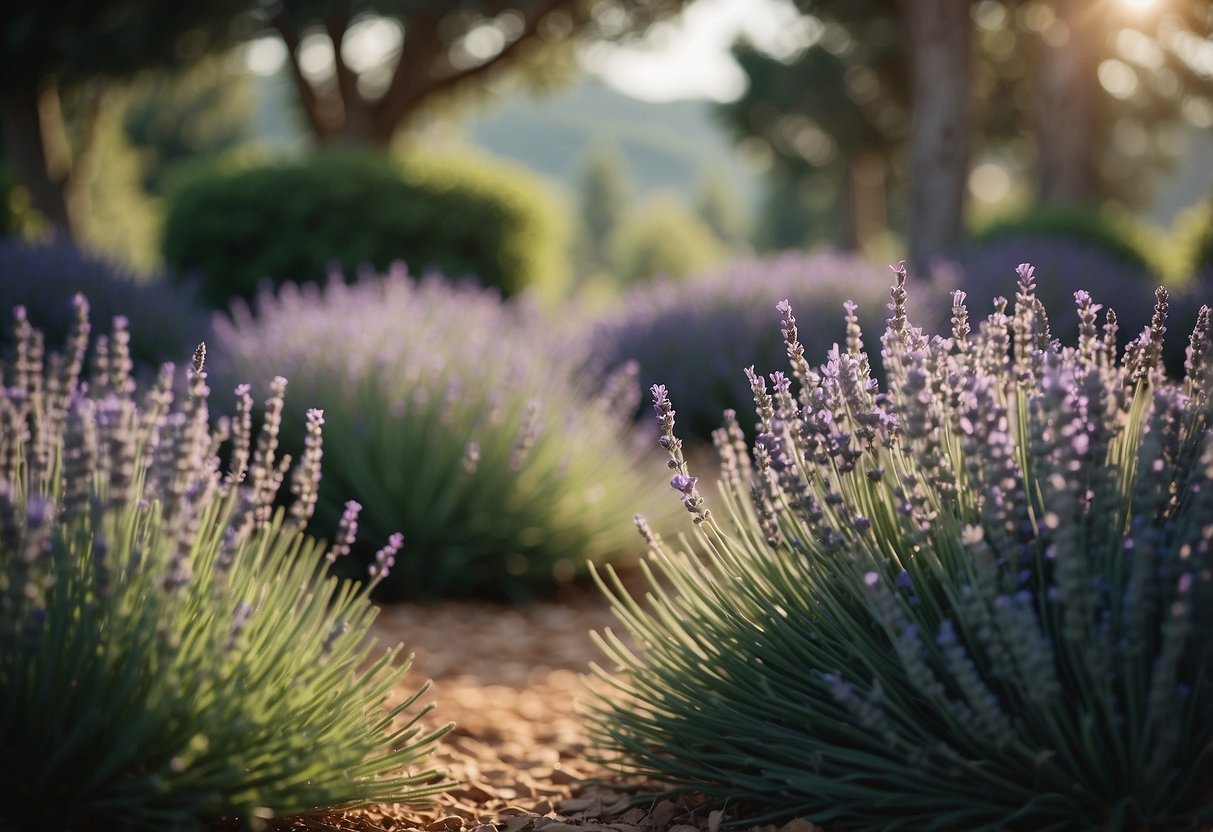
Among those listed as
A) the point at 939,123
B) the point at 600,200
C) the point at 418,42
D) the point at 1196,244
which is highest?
the point at 600,200

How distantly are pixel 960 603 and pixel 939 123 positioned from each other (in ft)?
39.9

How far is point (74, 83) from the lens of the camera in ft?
56.1

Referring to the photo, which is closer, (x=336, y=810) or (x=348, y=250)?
(x=336, y=810)

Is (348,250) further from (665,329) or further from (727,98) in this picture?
(727,98)

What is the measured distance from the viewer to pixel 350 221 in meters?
11.9

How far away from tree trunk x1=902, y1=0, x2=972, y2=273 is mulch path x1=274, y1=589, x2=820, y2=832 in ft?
31.5

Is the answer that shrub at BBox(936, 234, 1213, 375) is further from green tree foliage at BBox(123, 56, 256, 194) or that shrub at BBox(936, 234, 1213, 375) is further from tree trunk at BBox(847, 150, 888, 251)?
green tree foliage at BBox(123, 56, 256, 194)

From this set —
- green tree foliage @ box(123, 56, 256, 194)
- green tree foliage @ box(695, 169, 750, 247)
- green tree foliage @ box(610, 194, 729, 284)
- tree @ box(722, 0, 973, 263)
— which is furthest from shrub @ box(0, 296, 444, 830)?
green tree foliage @ box(695, 169, 750, 247)

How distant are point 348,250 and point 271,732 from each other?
34.2 ft

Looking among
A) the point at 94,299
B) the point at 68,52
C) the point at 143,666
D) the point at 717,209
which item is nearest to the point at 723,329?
the point at 94,299

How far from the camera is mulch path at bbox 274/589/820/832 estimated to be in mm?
2342

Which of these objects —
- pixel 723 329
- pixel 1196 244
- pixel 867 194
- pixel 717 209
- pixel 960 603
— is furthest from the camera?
pixel 717 209

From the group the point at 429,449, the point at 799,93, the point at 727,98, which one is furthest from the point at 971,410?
the point at 727,98

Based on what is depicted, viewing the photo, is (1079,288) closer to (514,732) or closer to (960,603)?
(514,732)
